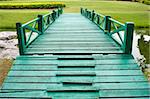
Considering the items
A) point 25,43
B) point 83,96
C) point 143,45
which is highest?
point 25,43

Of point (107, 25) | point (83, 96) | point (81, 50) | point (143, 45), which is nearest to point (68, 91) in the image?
point (83, 96)

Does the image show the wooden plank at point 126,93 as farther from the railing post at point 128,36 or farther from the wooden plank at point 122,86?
the railing post at point 128,36

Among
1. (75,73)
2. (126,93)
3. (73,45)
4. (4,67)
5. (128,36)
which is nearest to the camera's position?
(126,93)

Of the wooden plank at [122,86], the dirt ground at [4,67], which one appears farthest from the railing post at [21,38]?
the dirt ground at [4,67]

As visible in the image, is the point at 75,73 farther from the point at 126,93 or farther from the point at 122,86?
the point at 126,93

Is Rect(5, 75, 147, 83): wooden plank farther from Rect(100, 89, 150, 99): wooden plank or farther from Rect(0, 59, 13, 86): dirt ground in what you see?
Rect(0, 59, 13, 86): dirt ground

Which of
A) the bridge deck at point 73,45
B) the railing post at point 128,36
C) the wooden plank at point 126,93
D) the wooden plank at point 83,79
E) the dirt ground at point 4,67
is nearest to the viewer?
the wooden plank at point 126,93

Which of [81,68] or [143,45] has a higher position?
[81,68]

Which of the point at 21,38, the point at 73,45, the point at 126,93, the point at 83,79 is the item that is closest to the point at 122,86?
the point at 126,93

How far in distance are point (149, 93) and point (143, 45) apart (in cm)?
1049

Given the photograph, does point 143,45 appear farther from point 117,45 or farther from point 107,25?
point 117,45

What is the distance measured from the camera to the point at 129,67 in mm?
6156

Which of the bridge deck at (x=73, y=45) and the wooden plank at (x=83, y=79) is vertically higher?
the bridge deck at (x=73, y=45)

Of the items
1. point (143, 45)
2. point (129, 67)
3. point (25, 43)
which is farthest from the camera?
point (143, 45)
